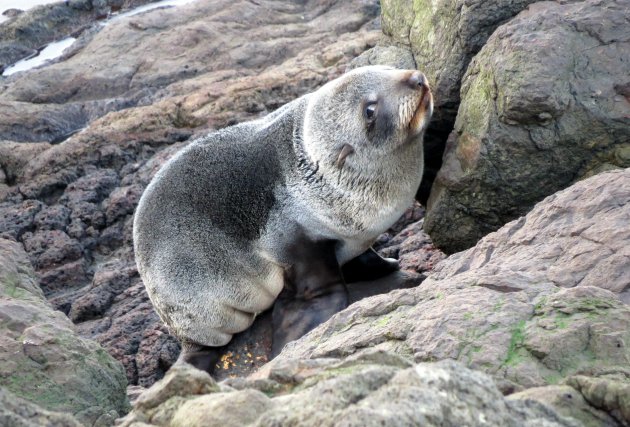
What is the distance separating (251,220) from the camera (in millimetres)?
6680

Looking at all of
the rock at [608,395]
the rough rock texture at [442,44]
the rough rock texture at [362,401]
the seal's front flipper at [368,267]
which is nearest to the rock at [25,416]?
the rough rock texture at [362,401]

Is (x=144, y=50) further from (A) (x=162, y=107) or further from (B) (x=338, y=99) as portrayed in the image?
(B) (x=338, y=99)

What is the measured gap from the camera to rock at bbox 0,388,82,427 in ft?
9.28

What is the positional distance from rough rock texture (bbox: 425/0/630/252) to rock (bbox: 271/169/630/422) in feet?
3.72

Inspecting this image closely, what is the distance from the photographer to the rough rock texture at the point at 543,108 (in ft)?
19.5

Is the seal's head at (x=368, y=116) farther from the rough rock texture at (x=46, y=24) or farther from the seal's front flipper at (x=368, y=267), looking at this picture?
the rough rock texture at (x=46, y=24)

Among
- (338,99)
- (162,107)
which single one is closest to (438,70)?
(338,99)

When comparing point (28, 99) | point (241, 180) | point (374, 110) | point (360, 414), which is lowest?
point (28, 99)

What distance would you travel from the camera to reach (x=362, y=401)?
7.93ft

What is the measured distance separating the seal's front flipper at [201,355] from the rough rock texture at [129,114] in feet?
0.42

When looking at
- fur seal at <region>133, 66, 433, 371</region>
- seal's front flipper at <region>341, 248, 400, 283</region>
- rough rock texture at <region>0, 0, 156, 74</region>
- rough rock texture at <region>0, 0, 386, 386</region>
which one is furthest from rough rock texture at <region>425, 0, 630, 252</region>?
rough rock texture at <region>0, 0, 156, 74</region>

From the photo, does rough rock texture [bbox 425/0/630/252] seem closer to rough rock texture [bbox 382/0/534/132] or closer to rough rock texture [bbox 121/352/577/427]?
rough rock texture [bbox 382/0/534/132]

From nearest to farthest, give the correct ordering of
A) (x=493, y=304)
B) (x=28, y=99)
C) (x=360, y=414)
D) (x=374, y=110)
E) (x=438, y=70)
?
(x=360, y=414)
(x=493, y=304)
(x=374, y=110)
(x=438, y=70)
(x=28, y=99)

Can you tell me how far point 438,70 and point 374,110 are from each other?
1.06m
